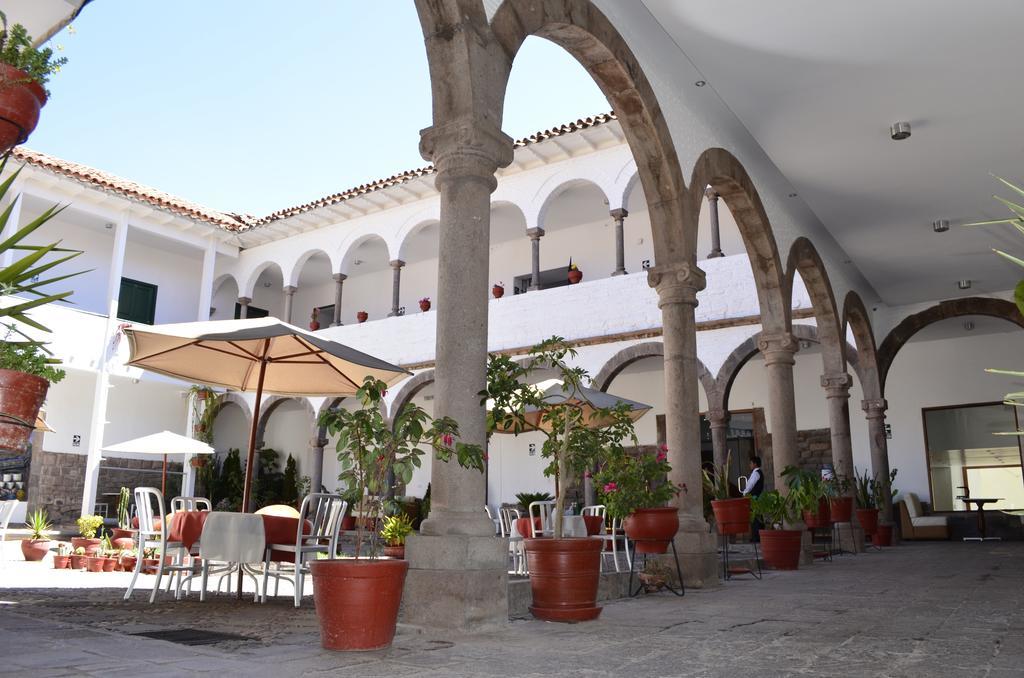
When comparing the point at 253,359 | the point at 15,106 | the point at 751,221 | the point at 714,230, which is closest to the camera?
the point at 15,106

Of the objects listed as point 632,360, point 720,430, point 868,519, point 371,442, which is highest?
point 632,360

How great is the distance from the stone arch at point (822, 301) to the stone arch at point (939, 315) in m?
2.93

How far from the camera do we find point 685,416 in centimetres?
667

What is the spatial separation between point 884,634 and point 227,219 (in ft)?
51.7

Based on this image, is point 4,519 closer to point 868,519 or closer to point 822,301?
point 822,301

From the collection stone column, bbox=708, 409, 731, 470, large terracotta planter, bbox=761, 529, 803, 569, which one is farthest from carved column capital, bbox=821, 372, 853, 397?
large terracotta planter, bbox=761, 529, 803, 569

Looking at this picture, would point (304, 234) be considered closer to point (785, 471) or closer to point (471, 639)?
point (785, 471)

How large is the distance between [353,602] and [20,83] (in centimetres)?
223

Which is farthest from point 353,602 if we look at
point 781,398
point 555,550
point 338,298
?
point 338,298

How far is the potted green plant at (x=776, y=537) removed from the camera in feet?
27.1

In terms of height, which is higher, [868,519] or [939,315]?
[939,315]

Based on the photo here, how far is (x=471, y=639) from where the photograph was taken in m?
3.68

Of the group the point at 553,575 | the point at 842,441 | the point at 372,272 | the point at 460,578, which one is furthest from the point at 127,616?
the point at 372,272

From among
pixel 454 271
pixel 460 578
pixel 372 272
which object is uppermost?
pixel 372 272
